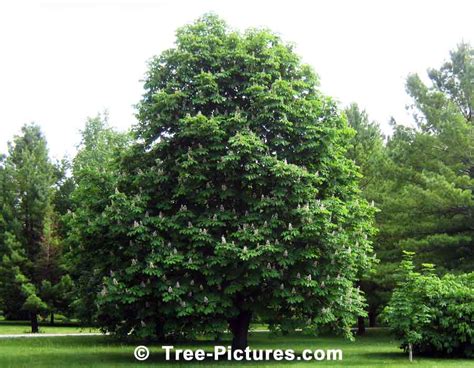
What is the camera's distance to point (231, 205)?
695 inches

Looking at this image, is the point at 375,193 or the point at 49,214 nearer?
the point at 375,193

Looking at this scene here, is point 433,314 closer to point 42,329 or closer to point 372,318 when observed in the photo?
point 372,318

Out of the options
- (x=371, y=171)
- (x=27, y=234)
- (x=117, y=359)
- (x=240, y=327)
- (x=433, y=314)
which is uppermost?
(x=371, y=171)

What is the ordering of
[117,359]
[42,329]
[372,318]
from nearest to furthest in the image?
[117,359] → [42,329] → [372,318]

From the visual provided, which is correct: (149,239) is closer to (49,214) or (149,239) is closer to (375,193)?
(375,193)

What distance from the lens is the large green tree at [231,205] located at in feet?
53.1

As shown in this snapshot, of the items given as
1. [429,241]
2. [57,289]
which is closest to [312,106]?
[429,241]

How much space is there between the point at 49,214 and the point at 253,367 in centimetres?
2701

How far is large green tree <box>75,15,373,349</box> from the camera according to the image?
53.1ft

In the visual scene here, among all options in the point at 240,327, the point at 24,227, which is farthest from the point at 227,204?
the point at 24,227

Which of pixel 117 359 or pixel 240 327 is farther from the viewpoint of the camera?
pixel 240 327

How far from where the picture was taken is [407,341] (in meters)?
17.0
